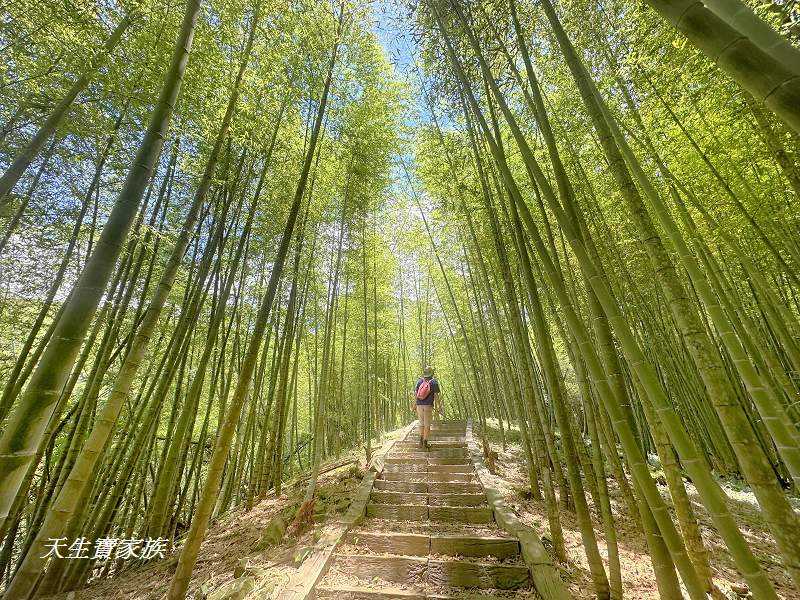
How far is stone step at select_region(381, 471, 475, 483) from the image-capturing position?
4.12 metres

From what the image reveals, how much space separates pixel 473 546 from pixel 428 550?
0.37 metres

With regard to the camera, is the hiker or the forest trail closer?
the forest trail

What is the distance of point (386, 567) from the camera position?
2.46 meters

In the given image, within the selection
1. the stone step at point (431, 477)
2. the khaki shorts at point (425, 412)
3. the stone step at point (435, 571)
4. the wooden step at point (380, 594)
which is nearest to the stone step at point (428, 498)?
the stone step at point (431, 477)

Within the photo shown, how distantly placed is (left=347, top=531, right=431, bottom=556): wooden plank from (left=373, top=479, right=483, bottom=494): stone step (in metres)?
1.09

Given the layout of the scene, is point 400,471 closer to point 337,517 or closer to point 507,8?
point 337,517

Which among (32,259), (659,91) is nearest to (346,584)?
(659,91)

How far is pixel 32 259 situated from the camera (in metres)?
4.43

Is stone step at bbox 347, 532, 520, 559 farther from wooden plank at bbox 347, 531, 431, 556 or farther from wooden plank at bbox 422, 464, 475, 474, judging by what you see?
wooden plank at bbox 422, 464, 475, 474

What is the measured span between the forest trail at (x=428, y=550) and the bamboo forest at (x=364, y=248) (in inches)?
0.9

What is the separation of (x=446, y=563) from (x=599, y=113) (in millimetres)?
3000

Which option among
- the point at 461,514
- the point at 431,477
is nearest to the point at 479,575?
the point at 461,514

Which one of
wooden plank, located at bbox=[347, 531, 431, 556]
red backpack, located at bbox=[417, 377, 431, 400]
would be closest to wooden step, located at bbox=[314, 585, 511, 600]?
wooden plank, located at bbox=[347, 531, 431, 556]

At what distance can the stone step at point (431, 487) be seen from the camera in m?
3.82
